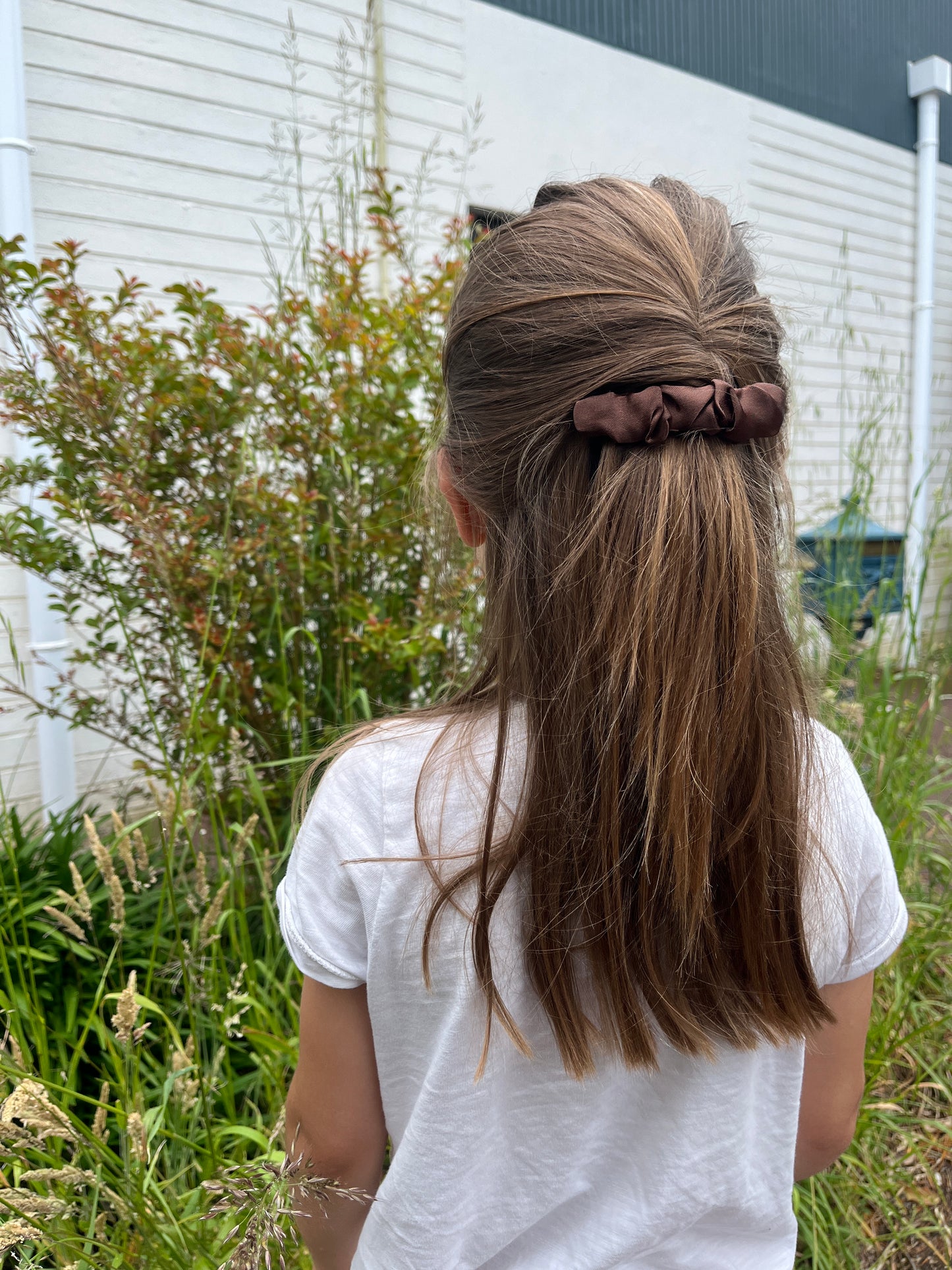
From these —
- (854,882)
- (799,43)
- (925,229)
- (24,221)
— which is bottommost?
(854,882)

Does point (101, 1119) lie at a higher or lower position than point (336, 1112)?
lower

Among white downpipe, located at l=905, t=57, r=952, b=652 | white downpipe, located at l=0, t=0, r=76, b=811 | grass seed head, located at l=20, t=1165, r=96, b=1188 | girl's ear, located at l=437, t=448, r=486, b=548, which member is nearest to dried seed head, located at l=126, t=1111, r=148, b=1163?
grass seed head, located at l=20, t=1165, r=96, b=1188

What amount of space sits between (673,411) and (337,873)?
0.49m

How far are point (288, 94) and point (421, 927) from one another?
392cm

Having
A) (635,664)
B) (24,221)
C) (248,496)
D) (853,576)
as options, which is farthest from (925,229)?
(635,664)

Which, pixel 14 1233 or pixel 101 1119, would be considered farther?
pixel 101 1119

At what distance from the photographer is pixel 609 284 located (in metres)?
0.75

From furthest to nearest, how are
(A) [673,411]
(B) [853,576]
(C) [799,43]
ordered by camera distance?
1. (C) [799,43]
2. (B) [853,576]
3. (A) [673,411]

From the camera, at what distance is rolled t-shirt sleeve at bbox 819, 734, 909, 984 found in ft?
2.77

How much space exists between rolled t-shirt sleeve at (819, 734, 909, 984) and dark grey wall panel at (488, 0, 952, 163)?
4793 millimetres

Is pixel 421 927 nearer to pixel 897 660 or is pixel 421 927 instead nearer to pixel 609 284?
pixel 609 284

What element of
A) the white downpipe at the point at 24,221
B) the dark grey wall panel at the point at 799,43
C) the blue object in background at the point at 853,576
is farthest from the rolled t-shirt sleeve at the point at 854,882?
the dark grey wall panel at the point at 799,43

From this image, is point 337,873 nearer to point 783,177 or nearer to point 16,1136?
point 16,1136

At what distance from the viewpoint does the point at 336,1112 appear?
0.90 metres
